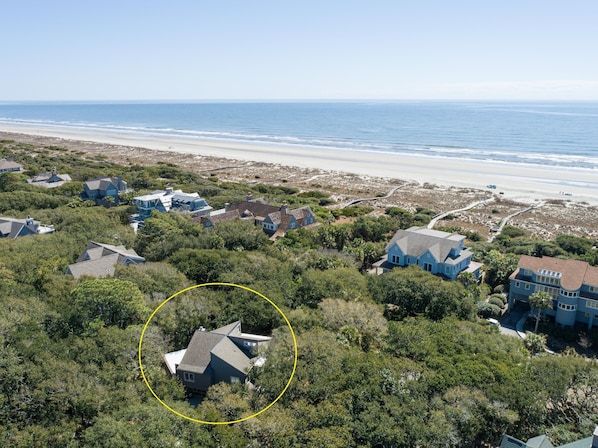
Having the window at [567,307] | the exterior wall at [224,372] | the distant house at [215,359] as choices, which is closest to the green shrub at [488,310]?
the window at [567,307]

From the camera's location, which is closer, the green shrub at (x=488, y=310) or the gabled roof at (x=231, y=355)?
the gabled roof at (x=231, y=355)

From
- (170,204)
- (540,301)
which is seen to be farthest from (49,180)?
(540,301)

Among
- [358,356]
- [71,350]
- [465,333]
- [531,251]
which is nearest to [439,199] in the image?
[531,251]

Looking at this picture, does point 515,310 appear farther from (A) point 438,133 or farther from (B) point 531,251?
(A) point 438,133

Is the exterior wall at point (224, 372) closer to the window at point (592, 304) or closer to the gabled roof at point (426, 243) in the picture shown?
the gabled roof at point (426, 243)

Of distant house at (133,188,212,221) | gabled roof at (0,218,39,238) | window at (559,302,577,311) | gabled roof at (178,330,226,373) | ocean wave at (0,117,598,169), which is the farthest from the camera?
ocean wave at (0,117,598,169)

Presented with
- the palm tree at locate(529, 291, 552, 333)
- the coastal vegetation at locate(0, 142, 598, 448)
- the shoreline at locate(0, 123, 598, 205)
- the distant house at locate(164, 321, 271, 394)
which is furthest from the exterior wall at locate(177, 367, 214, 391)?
the shoreline at locate(0, 123, 598, 205)

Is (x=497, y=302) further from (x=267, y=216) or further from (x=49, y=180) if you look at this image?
(x=49, y=180)

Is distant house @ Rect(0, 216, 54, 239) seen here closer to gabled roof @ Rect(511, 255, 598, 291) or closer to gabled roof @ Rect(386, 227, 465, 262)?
gabled roof @ Rect(386, 227, 465, 262)

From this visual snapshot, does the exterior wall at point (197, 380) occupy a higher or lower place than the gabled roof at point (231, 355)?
lower
